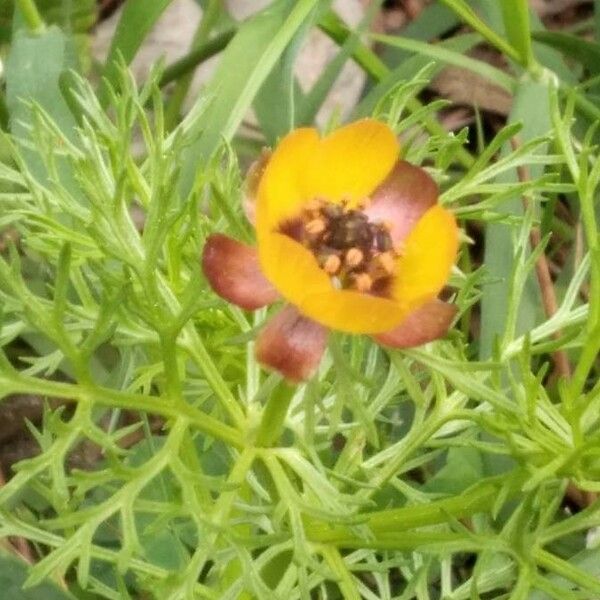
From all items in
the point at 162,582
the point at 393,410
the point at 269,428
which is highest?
the point at 269,428

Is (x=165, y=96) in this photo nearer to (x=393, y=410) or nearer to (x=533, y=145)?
(x=393, y=410)

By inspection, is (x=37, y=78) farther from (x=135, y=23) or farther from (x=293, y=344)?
(x=293, y=344)

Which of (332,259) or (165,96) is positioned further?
(165,96)

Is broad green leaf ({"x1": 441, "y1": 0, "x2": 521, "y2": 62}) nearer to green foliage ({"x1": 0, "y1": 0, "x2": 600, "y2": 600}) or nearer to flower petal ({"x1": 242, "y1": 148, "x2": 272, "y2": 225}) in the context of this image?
green foliage ({"x1": 0, "y1": 0, "x2": 600, "y2": 600})

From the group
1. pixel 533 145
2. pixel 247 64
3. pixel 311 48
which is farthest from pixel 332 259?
pixel 311 48

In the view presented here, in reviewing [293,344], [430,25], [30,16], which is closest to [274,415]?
[293,344]

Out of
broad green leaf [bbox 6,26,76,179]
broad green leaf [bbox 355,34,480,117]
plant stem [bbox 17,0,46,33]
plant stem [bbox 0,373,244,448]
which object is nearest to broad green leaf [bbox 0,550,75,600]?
plant stem [bbox 0,373,244,448]

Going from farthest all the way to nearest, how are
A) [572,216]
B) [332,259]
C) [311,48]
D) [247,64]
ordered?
[311,48]
[572,216]
[247,64]
[332,259]
